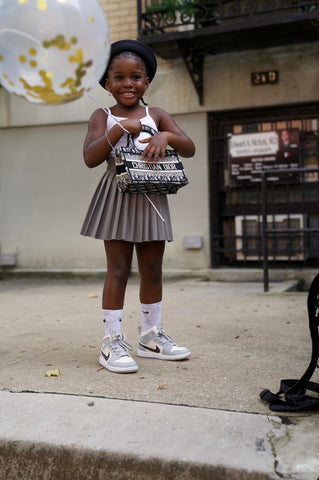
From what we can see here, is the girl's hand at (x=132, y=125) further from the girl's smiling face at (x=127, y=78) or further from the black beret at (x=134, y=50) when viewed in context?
the black beret at (x=134, y=50)

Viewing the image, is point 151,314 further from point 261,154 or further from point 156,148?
point 261,154

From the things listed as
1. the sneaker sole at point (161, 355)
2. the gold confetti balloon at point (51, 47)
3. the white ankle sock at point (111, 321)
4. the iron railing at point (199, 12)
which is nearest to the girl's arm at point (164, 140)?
the gold confetti balloon at point (51, 47)

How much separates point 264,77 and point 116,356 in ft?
19.2

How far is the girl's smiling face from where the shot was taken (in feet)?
10.1

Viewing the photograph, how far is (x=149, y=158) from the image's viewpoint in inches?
116

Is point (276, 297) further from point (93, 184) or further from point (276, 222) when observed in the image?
point (93, 184)

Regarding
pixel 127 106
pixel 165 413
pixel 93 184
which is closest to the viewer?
pixel 165 413

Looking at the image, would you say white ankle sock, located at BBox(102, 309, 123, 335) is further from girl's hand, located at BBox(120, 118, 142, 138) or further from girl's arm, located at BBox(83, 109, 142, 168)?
girl's hand, located at BBox(120, 118, 142, 138)

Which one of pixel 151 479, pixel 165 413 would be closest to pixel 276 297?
pixel 165 413

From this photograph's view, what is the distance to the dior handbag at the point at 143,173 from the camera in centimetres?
288

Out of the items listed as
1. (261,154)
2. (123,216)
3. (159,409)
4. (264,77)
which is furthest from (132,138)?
(264,77)

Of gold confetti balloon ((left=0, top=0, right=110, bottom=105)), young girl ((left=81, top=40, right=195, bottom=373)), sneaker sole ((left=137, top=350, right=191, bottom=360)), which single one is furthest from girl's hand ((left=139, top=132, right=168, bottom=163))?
sneaker sole ((left=137, top=350, right=191, bottom=360))

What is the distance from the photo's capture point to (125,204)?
3.16m

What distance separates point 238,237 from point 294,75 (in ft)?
7.74
